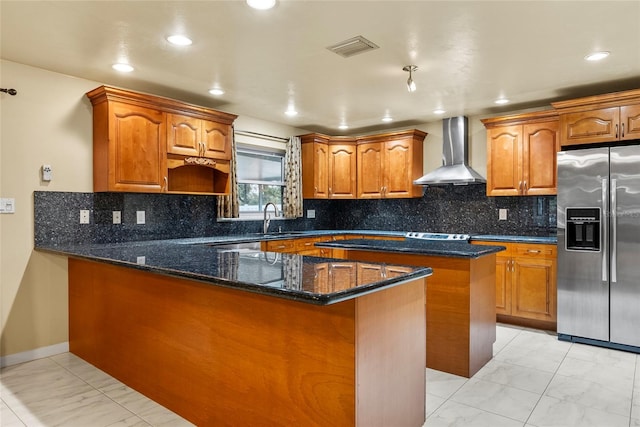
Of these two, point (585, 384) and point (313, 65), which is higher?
point (313, 65)

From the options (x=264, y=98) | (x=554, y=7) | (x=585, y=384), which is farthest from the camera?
(x=264, y=98)

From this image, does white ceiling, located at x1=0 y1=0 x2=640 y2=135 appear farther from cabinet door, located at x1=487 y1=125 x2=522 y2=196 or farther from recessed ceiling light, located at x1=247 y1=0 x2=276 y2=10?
cabinet door, located at x1=487 y1=125 x2=522 y2=196

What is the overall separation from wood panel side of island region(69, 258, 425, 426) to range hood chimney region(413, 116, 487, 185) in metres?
3.00

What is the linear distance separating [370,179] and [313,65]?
2599mm

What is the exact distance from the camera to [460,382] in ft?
9.06

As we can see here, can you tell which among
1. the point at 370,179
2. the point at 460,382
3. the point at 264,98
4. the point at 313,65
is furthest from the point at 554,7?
the point at 370,179

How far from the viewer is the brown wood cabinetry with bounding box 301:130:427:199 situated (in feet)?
17.5

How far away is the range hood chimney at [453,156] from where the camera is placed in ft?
15.8

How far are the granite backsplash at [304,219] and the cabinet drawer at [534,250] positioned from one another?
1.99 feet

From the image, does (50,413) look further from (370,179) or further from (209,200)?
(370,179)

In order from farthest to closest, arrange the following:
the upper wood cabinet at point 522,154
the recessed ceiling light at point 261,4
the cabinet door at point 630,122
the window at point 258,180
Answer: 1. the window at point 258,180
2. the upper wood cabinet at point 522,154
3. the cabinet door at point 630,122
4. the recessed ceiling light at point 261,4

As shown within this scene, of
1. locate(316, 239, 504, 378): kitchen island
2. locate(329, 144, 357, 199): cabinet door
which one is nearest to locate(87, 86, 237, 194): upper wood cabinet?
locate(329, 144, 357, 199): cabinet door

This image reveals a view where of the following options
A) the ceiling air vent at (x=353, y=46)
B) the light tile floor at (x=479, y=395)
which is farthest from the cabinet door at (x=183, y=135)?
the light tile floor at (x=479, y=395)

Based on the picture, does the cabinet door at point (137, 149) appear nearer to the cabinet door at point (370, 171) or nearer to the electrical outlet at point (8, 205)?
the electrical outlet at point (8, 205)
